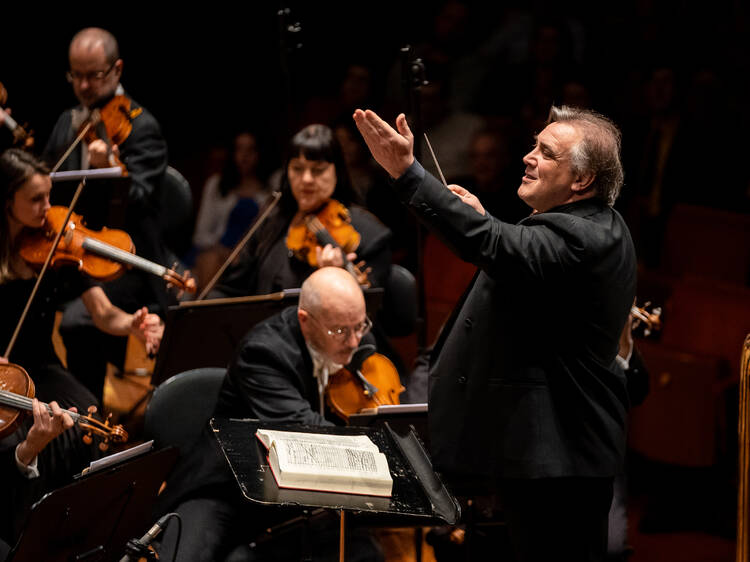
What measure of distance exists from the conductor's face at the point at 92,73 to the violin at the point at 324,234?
91 cm

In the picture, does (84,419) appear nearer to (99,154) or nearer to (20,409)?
(20,409)

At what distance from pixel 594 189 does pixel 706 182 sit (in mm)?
2859

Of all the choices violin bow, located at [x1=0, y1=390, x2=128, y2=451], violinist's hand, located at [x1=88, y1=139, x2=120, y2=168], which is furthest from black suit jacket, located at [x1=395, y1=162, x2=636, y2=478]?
violinist's hand, located at [x1=88, y1=139, x2=120, y2=168]

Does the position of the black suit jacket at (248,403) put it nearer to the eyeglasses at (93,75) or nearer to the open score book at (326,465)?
the open score book at (326,465)

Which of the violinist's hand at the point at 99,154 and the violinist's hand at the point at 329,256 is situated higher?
the violinist's hand at the point at 99,154

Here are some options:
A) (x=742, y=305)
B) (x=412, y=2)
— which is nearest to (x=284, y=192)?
(x=742, y=305)

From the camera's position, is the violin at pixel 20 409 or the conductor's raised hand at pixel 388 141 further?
the violin at pixel 20 409

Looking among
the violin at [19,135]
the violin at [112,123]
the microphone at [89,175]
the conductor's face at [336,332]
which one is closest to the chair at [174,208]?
the violin at [112,123]

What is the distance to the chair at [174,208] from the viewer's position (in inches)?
173

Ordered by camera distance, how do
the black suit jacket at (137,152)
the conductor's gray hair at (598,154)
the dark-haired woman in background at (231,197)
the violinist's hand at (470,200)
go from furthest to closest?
the dark-haired woman in background at (231,197) → the black suit jacket at (137,152) → the conductor's gray hair at (598,154) → the violinist's hand at (470,200)

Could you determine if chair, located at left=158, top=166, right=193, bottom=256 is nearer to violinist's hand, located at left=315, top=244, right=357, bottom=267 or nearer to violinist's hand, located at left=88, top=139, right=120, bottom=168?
violinist's hand, located at left=88, top=139, right=120, bottom=168

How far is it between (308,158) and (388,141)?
6.12ft

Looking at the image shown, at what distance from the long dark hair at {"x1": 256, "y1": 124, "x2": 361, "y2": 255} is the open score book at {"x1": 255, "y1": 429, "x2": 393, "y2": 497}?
181 cm

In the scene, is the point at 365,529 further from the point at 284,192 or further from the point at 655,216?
the point at 655,216
